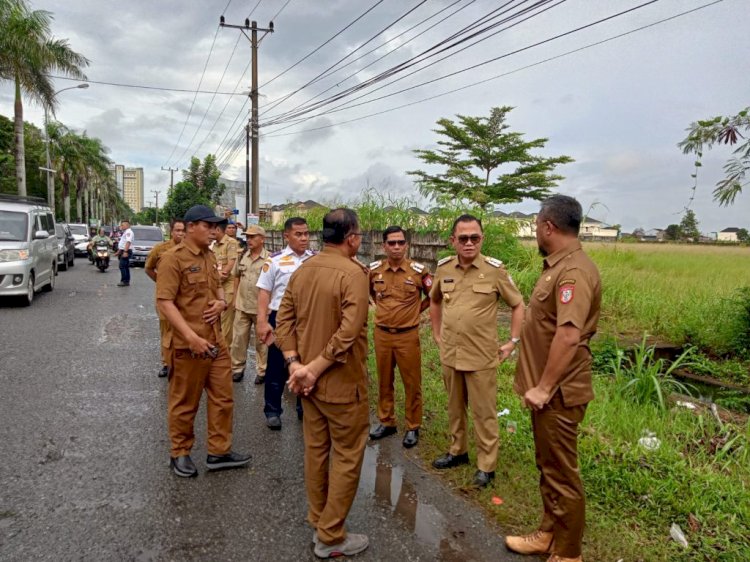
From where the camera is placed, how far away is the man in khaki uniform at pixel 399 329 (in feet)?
13.3

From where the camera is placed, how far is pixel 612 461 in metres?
3.40

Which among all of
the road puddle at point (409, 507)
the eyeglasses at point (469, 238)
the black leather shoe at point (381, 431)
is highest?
the eyeglasses at point (469, 238)

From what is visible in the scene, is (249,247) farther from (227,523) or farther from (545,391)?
(545,391)

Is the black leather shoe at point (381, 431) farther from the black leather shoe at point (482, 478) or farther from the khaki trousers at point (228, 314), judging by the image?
the khaki trousers at point (228, 314)

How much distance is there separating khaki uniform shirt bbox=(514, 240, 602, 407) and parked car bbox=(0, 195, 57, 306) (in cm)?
1027

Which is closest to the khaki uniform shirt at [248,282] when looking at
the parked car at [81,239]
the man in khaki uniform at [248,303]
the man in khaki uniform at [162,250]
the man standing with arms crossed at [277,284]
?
the man in khaki uniform at [248,303]

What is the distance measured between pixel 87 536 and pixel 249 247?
139 inches

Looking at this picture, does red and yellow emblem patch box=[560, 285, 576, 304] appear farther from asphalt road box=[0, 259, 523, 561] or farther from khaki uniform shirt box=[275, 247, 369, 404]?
asphalt road box=[0, 259, 523, 561]

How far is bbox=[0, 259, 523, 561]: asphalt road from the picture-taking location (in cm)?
269

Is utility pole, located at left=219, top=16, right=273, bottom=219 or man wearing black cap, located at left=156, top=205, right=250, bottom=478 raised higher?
utility pole, located at left=219, top=16, right=273, bottom=219

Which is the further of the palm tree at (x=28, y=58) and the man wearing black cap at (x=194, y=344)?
the palm tree at (x=28, y=58)

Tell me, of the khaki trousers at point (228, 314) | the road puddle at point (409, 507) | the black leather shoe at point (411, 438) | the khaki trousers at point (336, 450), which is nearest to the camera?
the khaki trousers at point (336, 450)

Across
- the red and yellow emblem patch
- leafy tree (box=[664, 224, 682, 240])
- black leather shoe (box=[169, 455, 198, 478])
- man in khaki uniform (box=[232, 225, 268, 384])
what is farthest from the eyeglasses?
leafy tree (box=[664, 224, 682, 240])

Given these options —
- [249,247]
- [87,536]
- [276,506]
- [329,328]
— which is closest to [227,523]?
[276,506]
